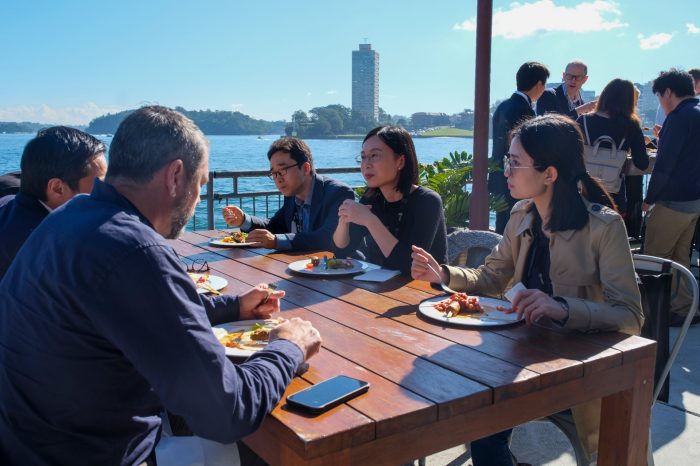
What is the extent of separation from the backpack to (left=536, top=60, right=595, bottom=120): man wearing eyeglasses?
0.91 meters

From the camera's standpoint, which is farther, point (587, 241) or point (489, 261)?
point (489, 261)

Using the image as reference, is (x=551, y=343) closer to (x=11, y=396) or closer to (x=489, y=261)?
(x=489, y=261)

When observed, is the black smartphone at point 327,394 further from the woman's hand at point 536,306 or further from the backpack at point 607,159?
the backpack at point 607,159

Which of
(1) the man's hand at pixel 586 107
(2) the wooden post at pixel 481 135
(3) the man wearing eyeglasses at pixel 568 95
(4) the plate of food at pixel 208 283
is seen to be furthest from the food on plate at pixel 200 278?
(1) the man's hand at pixel 586 107

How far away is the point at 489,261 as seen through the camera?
2.66m

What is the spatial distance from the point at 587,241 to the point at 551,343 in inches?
21.6

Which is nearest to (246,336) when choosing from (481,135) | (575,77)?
(481,135)

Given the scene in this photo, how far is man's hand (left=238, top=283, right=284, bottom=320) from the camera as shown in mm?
2158

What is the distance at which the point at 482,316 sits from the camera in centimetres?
209

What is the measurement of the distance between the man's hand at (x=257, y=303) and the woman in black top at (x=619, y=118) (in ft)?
12.0

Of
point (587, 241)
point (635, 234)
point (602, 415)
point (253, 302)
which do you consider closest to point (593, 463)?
point (602, 415)

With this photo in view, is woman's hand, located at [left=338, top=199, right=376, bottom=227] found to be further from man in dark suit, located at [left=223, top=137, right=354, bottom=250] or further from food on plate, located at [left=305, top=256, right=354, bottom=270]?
man in dark suit, located at [left=223, top=137, right=354, bottom=250]

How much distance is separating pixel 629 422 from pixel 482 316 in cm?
53

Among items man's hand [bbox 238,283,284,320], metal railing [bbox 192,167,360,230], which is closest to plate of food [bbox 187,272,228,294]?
man's hand [bbox 238,283,284,320]
